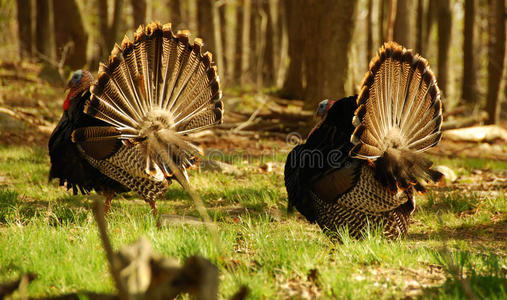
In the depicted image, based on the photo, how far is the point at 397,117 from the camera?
4320 millimetres

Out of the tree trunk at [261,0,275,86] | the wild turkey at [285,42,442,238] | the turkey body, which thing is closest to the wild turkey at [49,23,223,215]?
the turkey body

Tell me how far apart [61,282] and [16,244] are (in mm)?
765

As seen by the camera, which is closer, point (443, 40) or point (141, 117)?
point (141, 117)

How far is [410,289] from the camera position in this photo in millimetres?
3016

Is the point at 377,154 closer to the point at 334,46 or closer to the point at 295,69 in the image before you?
the point at 334,46

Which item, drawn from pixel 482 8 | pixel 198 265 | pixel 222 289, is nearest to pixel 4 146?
pixel 222 289

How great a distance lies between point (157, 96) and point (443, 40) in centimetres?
1254

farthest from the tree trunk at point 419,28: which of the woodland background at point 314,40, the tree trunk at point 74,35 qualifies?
the tree trunk at point 74,35

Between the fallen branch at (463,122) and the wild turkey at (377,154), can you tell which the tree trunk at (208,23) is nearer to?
the fallen branch at (463,122)

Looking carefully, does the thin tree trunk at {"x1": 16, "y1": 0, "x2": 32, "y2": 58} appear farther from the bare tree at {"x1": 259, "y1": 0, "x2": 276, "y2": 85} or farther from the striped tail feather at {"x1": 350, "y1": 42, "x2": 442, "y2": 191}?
the striped tail feather at {"x1": 350, "y1": 42, "x2": 442, "y2": 191}

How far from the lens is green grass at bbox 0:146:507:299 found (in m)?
2.96

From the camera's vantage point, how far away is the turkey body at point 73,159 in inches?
196

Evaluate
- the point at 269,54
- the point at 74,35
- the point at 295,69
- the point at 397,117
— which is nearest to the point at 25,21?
the point at 74,35

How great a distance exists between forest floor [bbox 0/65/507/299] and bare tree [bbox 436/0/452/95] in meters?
7.86
